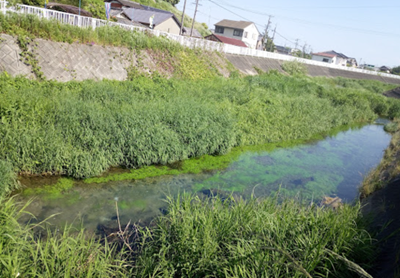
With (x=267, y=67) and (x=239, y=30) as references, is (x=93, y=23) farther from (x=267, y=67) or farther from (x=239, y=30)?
(x=239, y=30)

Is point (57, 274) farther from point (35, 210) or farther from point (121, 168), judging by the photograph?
point (121, 168)

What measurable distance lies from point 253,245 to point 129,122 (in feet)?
20.0

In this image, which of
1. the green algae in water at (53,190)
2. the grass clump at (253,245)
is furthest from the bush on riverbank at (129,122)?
the grass clump at (253,245)

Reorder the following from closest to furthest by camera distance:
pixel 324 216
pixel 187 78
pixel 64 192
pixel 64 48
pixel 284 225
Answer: pixel 284 225
pixel 324 216
pixel 64 192
pixel 64 48
pixel 187 78

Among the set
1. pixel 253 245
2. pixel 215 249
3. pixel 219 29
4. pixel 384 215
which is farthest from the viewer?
A: pixel 219 29

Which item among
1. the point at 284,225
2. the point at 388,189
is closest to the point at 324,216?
the point at 284,225

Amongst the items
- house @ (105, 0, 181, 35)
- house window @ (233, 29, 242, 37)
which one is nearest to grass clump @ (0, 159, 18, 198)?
house @ (105, 0, 181, 35)

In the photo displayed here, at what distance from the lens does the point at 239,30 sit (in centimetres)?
5378

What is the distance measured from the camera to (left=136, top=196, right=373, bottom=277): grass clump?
4.04 meters

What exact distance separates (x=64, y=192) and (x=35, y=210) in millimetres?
906

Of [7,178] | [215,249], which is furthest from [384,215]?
[7,178]

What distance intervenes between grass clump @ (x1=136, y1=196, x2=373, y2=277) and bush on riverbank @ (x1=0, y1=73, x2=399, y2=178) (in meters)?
4.06

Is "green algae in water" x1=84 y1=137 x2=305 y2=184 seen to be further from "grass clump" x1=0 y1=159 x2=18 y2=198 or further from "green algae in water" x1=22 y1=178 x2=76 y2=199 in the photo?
"grass clump" x1=0 y1=159 x2=18 y2=198

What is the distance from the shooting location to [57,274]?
3.61 meters
